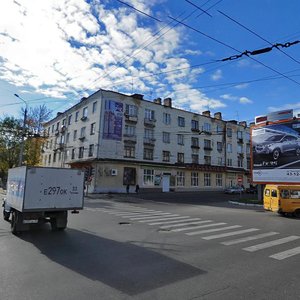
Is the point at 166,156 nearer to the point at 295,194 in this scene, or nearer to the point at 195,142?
the point at 195,142

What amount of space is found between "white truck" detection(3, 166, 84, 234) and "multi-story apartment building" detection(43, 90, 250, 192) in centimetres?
2798

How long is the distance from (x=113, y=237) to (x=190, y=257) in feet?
11.5

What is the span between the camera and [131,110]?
43562mm

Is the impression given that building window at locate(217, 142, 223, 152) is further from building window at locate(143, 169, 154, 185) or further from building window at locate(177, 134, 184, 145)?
building window at locate(143, 169, 154, 185)

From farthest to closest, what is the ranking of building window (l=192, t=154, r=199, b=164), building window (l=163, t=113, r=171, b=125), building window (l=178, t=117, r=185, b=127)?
1. building window (l=192, t=154, r=199, b=164)
2. building window (l=178, t=117, r=185, b=127)
3. building window (l=163, t=113, r=171, b=125)

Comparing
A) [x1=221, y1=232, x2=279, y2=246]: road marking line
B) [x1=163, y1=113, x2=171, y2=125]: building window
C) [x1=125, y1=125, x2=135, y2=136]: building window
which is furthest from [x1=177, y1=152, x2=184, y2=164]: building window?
[x1=221, y1=232, x2=279, y2=246]: road marking line

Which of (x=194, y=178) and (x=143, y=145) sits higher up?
(x=143, y=145)

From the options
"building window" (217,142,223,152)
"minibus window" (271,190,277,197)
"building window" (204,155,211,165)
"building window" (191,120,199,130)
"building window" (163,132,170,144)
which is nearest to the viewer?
"minibus window" (271,190,277,197)

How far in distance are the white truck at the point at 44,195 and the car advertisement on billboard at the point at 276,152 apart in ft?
65.1

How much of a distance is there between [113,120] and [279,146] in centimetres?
2252

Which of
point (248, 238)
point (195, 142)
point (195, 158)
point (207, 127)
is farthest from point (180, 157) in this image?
point (248, 238)

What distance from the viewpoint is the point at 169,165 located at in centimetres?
4628

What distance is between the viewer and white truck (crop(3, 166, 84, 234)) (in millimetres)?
10125

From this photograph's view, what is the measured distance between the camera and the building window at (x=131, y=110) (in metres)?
43.0
